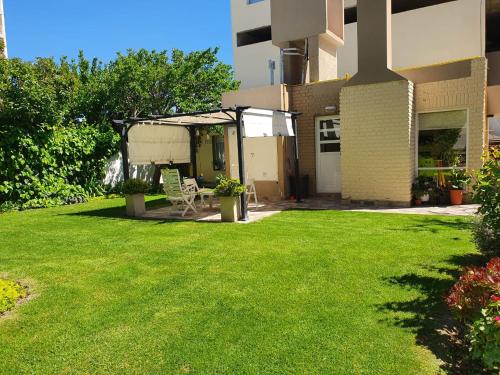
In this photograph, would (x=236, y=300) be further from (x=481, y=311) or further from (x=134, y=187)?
(x=134, y=187)

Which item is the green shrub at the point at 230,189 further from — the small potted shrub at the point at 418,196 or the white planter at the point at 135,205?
the small potted shrub at the point at 418,196

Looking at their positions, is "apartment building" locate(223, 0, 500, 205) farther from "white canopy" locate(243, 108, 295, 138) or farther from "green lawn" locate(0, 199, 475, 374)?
"green lawn" locate(0, 199, 475, 374)

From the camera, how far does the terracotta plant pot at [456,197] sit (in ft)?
35.7

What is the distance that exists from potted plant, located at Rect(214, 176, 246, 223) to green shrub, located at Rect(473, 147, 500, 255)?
5239mm

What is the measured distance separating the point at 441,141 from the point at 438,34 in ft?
44.7

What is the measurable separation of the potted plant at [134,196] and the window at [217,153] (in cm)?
1073

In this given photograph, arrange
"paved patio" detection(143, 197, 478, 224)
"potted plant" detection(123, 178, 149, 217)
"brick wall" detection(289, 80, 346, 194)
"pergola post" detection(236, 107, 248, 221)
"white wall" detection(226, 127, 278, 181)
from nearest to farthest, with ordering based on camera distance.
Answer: "pergola post" detection(236, 107, 248, 221) < "paved patio" detection(143, 197, 478, 224) < "potted plant" detection(123, 178, 149, 217) < "brick wall" detection(289, 80, 346, 194) < "white wall" detection(226, 127, 278, 181)

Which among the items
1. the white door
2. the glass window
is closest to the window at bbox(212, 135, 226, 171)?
the white door

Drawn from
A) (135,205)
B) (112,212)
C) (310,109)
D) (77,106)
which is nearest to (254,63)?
(77,106)

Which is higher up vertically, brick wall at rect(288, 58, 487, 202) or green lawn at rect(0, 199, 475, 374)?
brick wall at rect(288, 58, 487, 202)

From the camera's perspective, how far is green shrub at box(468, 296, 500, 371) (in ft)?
8.82

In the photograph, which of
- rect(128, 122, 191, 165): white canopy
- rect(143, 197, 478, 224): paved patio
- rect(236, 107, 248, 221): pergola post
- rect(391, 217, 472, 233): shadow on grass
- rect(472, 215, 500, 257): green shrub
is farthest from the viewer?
rect(128, 122, 191, 165): white canopy

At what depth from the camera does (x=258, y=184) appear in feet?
45.1

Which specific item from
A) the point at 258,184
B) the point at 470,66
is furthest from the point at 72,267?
the point at 470,66
